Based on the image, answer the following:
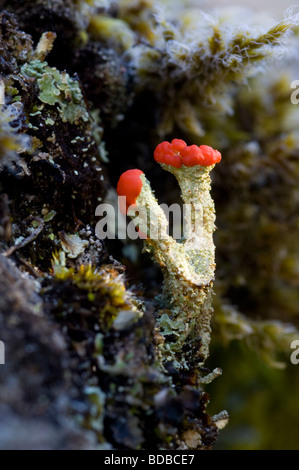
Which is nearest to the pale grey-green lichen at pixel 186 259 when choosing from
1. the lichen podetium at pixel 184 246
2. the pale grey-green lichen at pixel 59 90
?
the lichen podetium at pixel 184 246

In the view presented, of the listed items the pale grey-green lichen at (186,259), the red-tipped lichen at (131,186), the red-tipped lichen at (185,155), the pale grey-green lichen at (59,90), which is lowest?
the pale grey-green lichen at (186,259)

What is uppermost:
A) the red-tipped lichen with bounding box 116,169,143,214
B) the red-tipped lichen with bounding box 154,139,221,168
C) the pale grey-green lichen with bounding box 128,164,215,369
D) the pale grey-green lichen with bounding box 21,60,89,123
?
the pale grey-green lichen with bounding box 21,60,89,123

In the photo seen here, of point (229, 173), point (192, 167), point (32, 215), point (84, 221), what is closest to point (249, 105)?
point (229, 173)

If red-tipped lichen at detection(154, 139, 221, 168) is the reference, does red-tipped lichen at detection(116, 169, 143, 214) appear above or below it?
below

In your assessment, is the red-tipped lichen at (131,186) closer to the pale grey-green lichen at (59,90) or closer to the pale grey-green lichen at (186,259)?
→ the pale grey-green lichen at (186,259)

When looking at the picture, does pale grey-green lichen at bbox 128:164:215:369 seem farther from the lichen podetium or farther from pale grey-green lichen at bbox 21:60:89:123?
pale grey-green lichen at bbox 21:60:89:123

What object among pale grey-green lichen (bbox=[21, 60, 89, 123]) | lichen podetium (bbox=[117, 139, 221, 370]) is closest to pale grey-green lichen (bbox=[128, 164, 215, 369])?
lichen podetium (bbox=[117, 139, 221, 370])

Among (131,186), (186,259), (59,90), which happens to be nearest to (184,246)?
(186,259)

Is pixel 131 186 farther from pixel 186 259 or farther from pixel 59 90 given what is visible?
pixel 59 90

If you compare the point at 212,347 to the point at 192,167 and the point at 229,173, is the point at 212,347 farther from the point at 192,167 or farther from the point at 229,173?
the point at 192,167
